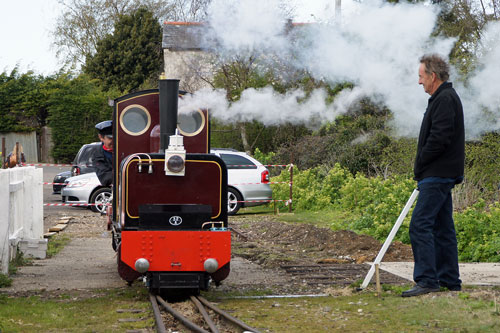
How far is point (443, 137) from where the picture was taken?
6027 mm

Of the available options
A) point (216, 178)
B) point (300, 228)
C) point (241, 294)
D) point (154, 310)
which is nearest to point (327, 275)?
point (241, 294)

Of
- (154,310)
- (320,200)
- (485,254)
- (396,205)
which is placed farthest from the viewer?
(320,200)

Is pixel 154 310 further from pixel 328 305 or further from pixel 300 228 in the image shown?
pixel 300 228

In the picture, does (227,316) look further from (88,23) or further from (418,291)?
(88,23)

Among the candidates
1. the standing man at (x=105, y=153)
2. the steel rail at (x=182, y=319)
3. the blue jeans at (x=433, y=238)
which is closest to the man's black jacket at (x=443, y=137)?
the blue jeans at (x=433, y=238)

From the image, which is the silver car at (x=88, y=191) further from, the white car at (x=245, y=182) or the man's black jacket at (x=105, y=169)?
the man's black jacket at (x=105, y=169)

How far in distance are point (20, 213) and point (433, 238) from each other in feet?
19.4

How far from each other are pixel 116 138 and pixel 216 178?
5.57 ft

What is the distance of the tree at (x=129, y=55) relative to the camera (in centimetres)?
4200

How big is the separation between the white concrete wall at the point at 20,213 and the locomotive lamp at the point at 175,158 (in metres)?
2.19

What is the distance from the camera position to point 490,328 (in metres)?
5.05

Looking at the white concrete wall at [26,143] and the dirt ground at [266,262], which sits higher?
the white concrete wall at [26,143]

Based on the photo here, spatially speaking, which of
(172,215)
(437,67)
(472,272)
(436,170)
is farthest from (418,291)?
(172,215)

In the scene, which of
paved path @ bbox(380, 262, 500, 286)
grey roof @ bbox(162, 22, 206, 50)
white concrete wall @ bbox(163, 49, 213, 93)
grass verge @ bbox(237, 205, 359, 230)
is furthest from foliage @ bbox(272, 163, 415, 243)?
grey roof @ bbox(162, 22, 206, 50)
